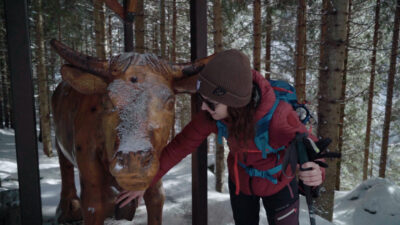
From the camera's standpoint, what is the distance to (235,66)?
1.51 metres

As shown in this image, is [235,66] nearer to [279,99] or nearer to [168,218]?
[279,99]

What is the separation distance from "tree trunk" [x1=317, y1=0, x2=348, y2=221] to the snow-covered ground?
551mm

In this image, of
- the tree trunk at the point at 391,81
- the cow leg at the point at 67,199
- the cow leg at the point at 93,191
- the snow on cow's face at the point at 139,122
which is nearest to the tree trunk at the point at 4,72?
the cow leg at the point at 67,199

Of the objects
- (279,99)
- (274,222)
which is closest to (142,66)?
(279,99)

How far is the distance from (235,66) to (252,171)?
0.84m

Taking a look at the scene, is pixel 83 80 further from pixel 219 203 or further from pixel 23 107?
pixel 219 203

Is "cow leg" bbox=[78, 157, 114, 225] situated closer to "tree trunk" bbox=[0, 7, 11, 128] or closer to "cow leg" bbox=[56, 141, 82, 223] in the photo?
"cow leg" bbox=[56, 141, 82, 223]

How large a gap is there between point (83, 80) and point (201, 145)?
3.86 ft

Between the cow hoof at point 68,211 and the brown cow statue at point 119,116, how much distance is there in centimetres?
121

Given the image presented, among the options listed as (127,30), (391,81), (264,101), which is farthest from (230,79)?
(391,81)

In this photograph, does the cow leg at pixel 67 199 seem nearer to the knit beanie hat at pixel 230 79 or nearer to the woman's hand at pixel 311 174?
the knit beanie hat at pixel 230 79

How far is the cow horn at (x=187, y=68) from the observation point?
1.83 metres

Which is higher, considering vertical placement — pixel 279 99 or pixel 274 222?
pixel 279 99

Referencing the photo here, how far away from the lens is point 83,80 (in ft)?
5.70
